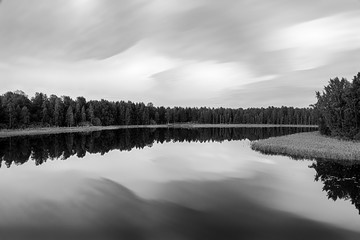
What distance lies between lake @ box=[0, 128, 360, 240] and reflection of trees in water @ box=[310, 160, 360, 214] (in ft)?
0.22

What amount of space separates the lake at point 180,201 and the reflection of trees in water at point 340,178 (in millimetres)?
67

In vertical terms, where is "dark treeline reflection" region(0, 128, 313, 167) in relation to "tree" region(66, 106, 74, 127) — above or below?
below

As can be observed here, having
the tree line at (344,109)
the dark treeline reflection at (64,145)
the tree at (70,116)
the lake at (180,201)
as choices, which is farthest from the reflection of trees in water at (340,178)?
the tree at (70,116)

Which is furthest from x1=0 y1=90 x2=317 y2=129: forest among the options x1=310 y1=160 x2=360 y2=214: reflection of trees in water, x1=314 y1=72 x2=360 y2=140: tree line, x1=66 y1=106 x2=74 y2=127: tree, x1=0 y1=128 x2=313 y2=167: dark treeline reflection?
x1=310 y1=160 x2=360 y2=214: reflection of trees in water

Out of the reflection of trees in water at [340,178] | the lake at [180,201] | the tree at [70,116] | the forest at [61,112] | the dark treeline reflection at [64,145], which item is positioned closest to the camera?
the lake at [180,201]

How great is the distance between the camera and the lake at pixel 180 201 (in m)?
12.3

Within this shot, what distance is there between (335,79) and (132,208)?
6743 cm

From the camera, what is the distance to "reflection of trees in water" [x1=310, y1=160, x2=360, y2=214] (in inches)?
727

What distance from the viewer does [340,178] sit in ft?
75.3

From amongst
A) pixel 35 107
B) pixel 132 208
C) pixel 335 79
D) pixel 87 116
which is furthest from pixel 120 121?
pixel 132 208

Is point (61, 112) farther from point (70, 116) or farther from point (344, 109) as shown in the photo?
point (344, 109)

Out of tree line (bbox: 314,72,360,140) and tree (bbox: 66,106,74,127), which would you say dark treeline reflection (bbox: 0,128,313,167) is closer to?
tree line (bbox: 314,72,360,140)

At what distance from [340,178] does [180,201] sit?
579 inches

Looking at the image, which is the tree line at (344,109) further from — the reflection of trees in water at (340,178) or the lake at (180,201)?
the lake at (180,201)
